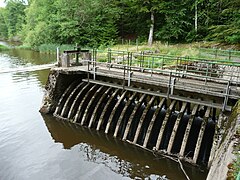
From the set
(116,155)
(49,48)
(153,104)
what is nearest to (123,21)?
(49,48)

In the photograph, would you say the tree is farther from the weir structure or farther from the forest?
the weir structure

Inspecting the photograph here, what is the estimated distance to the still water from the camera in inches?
260

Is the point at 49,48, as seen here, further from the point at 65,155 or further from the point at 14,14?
the point at 14,14

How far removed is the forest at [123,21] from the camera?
92.4 ft

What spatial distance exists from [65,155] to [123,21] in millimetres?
31856

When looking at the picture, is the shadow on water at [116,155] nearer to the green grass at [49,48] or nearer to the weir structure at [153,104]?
the weir structure at [153,104]

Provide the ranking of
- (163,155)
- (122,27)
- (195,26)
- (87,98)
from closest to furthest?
1. (163,155)
2. (87,98)
3. (195,26)
4. (122,27)

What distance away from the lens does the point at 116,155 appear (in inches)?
298

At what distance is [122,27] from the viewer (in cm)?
3762

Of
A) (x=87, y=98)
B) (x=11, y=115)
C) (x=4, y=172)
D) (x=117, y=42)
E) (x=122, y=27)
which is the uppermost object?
(x=122, y=27)

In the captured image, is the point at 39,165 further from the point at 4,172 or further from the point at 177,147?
the point at 177,147

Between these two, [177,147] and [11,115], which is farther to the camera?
[11,115]

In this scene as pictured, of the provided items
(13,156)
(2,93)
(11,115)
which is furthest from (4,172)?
(2,93)

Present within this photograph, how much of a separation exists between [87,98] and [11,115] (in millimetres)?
3623
